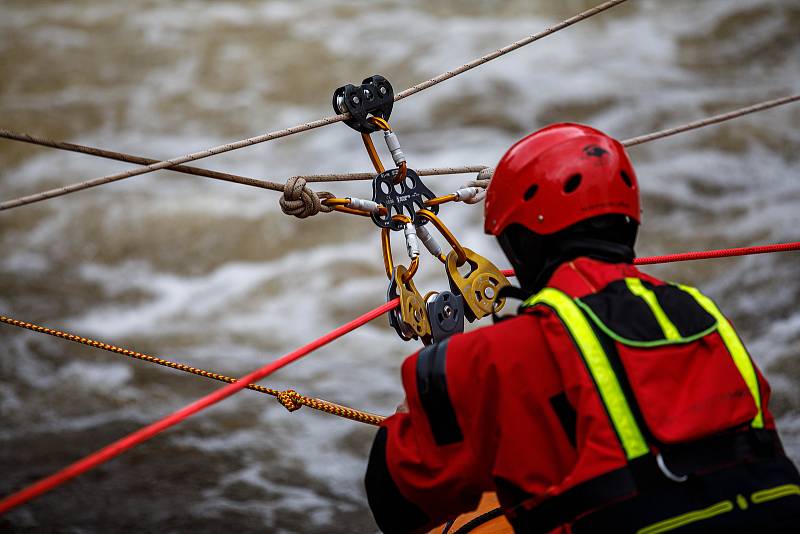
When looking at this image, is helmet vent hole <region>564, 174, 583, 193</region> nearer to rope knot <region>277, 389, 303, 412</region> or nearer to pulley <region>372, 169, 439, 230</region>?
pulley <region>372, 169, 439, 230</region>

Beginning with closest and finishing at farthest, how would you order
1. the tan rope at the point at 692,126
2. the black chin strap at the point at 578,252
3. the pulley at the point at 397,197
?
the black chin strap at the point at 578,252
the pulley at the point at 397,197
the tan rope at the point at 692,126

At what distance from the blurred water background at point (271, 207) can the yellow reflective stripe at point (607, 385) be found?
3.12 m

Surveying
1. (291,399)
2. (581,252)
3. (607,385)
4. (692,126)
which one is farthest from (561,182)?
(692,126)

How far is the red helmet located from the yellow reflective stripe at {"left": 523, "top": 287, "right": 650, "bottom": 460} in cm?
23

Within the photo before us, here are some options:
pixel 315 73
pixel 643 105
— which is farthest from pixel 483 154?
pixel 315 73

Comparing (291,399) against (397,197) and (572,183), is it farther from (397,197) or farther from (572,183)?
(572,183)

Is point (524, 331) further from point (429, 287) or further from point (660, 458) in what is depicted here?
point (429, 287)

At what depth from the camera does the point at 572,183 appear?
1690mm

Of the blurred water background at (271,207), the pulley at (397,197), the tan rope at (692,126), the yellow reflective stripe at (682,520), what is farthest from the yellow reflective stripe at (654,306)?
the blurred water background at (271,207)

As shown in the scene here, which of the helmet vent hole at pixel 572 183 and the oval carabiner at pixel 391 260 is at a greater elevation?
the oval carabiner at pixel 391 260

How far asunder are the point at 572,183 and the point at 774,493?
563mm

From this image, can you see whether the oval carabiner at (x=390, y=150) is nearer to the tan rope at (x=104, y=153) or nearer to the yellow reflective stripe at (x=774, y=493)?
the tan rope at (x=104, y=153)

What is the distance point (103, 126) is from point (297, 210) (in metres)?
8.11

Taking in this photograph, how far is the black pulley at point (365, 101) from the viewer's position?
93.9 inches
